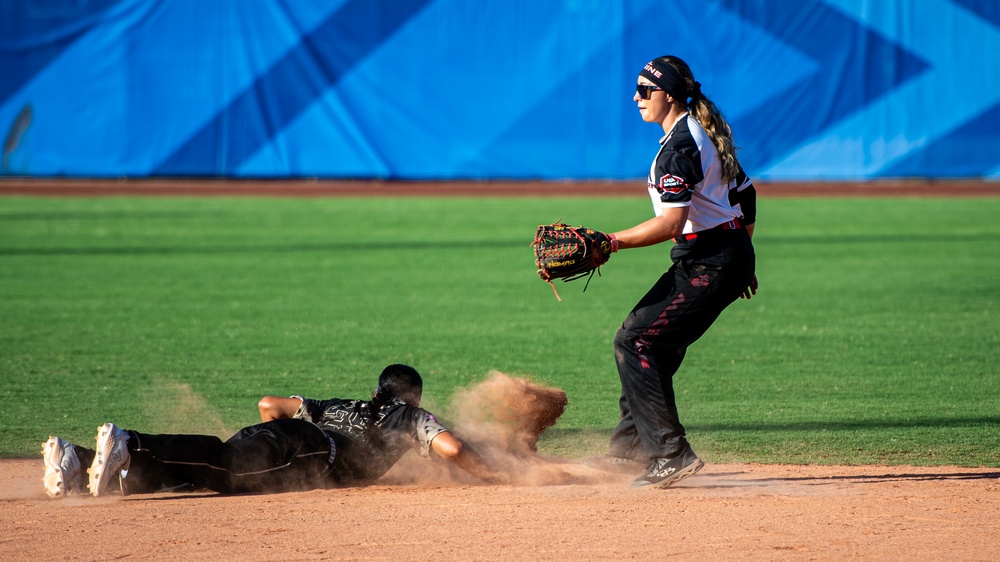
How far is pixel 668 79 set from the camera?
5.04 meters

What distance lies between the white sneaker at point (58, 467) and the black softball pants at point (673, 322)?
2.40 metres

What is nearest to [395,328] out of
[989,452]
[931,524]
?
[989,452]

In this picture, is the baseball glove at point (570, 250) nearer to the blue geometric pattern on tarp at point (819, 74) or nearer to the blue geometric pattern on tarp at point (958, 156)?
the blue geometric pattern on tarp at point (819, 74)

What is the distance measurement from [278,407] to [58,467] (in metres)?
1.07

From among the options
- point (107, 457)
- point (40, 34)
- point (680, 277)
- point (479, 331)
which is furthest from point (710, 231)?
point (40, 34)

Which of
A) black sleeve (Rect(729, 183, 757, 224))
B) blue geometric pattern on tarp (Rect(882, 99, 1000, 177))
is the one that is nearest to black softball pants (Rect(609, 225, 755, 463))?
black sleeve (Rect(729, 183, 757, 224))

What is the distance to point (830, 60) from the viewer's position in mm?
24094

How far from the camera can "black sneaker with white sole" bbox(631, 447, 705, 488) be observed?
5.00m

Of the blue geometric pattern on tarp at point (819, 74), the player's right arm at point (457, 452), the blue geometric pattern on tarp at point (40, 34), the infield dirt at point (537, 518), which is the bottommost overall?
the infield dirt at point (537, 518)

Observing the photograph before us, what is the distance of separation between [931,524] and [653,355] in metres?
1.32

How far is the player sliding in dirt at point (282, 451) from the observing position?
15.6 feet

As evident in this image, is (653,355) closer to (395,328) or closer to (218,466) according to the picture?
(218,466)

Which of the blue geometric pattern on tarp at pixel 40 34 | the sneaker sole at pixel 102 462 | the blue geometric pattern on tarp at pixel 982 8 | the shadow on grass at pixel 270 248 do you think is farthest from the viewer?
the blue geometric pattern on tarp at pixel 40 34

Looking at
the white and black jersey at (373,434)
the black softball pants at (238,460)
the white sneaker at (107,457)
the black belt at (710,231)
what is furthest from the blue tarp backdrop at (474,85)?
the white sneaker at (107,457)
